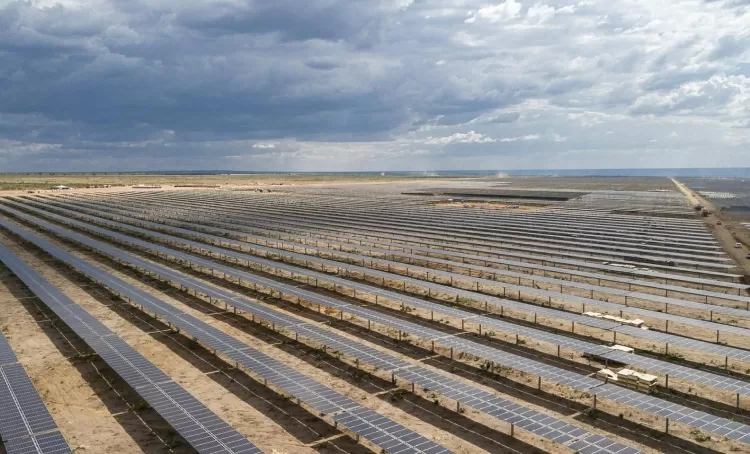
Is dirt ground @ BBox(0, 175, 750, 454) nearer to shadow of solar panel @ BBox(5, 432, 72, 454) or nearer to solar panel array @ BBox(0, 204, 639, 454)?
solar panel array @ BBox(0, 204, 639, 454)

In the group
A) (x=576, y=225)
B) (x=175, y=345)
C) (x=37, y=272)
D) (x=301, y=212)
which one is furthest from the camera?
(x=301, y=212)

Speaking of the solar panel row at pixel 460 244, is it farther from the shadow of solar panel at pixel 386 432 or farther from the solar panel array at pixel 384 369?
the shadow of solar panel at pixel 386 432

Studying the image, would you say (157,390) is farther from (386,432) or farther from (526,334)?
(526,334)

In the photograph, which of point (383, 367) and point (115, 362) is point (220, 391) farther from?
point (383, 367)

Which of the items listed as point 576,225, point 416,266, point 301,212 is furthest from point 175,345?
point 301,212

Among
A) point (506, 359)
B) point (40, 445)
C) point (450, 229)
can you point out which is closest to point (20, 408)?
point (40, 445)

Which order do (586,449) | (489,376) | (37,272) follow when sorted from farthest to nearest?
1. (37,272)
2. (489,376)
3. (586,449)
